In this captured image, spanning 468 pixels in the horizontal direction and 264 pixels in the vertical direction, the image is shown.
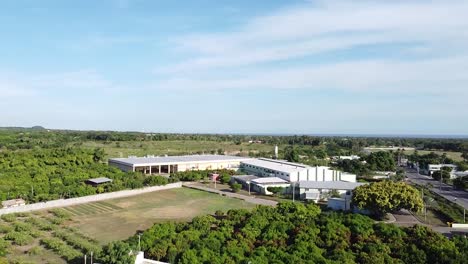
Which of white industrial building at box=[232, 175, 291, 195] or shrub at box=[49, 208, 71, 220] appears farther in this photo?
white industrial building at box=[232, 175, 291, 195]

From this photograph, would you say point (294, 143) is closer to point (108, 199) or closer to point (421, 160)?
point (421, 160)

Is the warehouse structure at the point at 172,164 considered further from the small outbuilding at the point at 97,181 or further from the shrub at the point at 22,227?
the shrub at the point at 22,227

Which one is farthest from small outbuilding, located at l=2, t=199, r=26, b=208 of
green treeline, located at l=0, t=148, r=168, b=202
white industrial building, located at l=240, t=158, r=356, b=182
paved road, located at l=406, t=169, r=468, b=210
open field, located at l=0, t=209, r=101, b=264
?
paved road, located at l=406, t=169, r=468, b=210

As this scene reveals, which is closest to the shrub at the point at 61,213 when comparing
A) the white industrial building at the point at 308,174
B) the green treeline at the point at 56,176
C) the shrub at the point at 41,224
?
the shrub at the point at 41,224

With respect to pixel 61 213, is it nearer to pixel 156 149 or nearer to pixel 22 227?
pixel 22 227

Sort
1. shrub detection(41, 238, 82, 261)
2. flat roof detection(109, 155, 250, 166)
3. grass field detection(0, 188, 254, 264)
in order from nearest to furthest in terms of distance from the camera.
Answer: shrub detection(41, 238, 82, 261)
grass field detection(0, 188, 254, 264)
flat roof detection(109, 155, 250, 166)

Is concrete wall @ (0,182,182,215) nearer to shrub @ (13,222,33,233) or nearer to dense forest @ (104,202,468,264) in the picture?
shrub @ (13,222,33,233)
